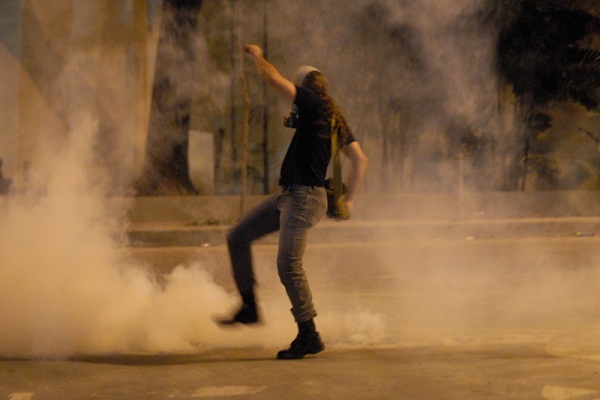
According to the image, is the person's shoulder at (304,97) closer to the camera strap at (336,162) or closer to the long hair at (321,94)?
the long hair at (321,94)

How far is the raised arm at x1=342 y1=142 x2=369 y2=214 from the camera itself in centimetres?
476

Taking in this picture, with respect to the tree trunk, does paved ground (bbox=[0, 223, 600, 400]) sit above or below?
below

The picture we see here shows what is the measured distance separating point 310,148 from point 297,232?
42cm

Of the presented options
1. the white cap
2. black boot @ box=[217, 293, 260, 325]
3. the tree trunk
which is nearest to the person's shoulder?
the white cap

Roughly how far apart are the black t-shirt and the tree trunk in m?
8.90

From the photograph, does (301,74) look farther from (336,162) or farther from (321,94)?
(336,162)

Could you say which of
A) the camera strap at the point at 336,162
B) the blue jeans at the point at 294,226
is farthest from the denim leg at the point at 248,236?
the camera strap at the point at 336,162

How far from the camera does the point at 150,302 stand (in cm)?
526

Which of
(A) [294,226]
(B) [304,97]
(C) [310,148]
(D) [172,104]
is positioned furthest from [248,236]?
(D) [172,104]

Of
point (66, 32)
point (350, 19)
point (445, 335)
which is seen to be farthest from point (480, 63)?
point (445, 335)

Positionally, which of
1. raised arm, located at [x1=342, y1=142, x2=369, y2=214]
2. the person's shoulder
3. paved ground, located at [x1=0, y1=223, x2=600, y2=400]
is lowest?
paved ground, located at [x1=0, y1=223, x2=600, y2=400]

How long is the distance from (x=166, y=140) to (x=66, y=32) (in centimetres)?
330

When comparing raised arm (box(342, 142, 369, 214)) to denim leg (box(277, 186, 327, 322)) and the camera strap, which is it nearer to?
the camera strap

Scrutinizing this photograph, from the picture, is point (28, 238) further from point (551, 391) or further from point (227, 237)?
point (551, 391)
